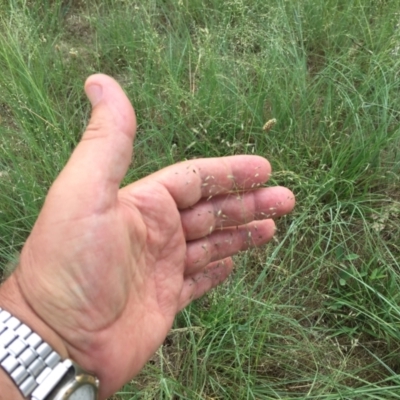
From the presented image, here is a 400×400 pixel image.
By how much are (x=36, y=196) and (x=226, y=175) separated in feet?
2.43

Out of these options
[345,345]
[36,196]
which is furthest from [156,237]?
[345,345]

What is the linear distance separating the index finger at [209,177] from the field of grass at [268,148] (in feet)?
0.44

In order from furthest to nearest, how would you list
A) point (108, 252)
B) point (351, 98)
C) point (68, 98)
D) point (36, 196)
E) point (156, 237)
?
point (68, 98), point (351, 98), point (36, 196), point (156, 237), point (108, 252)

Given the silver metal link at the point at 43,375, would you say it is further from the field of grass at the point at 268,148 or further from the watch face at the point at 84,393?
the field of grass at the point at 268,148

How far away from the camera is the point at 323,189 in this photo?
185cm

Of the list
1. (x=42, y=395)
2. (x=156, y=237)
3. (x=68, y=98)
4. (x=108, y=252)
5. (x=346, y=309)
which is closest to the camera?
(x=42, y=395)

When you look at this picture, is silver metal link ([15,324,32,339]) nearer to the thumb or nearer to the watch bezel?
the watch bezel

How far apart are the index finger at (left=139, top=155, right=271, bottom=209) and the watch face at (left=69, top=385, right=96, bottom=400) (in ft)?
1.97

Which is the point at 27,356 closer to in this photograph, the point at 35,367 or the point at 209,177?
the point at 35,367

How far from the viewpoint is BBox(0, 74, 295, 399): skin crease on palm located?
123 cm

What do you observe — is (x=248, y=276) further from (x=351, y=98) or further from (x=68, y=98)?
(x=68, y=98)

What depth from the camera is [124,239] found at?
1.32 metres

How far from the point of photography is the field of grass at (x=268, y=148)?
1.61 metres

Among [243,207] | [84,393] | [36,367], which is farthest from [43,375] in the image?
[243,207]
